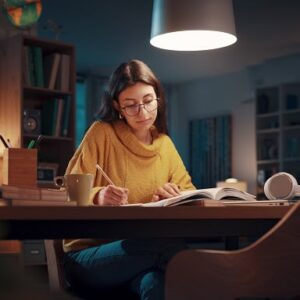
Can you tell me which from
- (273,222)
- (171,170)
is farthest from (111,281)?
(171,170)

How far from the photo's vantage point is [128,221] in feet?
4.01

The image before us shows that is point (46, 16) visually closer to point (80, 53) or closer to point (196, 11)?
point (80, 53)

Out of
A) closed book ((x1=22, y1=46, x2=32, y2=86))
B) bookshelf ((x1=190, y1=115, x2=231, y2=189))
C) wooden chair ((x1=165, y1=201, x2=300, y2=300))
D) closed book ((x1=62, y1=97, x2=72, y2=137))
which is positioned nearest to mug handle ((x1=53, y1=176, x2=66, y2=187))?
wooden chair ((x1=165, y1=201, x2=300, y2=300))

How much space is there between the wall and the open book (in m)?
7.06

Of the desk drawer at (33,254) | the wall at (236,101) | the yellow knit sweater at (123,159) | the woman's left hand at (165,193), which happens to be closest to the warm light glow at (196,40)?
the yellow knit sweater at (123,159)

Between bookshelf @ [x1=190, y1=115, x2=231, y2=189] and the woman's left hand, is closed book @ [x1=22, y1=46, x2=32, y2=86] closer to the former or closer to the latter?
the woman's left hand

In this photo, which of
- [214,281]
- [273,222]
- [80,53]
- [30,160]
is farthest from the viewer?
[80,53]

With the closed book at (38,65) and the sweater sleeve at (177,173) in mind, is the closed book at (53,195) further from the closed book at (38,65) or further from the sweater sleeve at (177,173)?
the closed book at (38,65)

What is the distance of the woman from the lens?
1705 mm

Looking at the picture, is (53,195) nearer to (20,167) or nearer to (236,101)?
(20,167)

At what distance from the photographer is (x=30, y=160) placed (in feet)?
5.22

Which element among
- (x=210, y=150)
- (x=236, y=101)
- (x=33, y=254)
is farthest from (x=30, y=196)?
(x=210, y=150)

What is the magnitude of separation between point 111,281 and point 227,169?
8.28 metres

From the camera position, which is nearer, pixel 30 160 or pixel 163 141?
pixel 30 160
